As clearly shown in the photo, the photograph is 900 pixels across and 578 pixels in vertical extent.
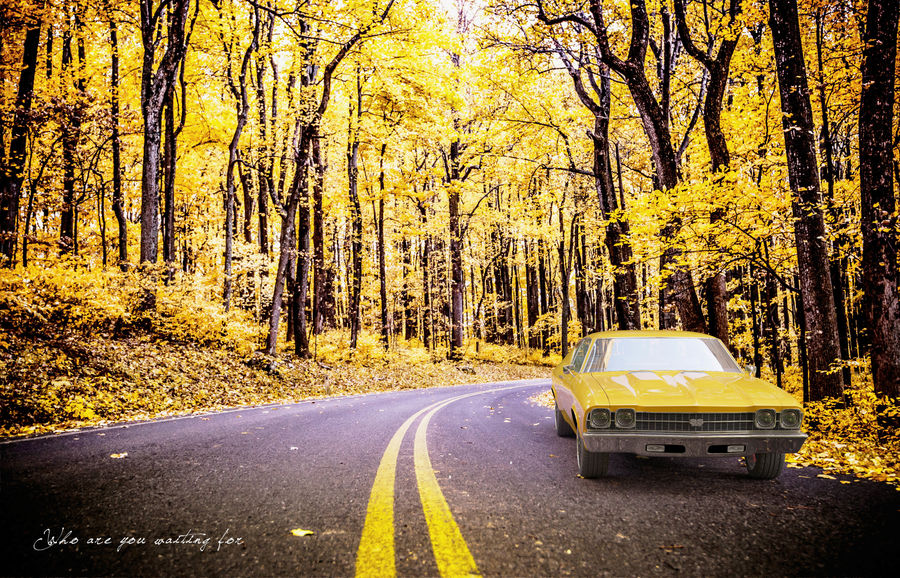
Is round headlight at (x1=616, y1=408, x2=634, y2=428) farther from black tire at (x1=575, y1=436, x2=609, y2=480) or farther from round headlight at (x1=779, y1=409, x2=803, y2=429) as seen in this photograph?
round headlight at (x1=779, y1=409, x2=803, y2=429)

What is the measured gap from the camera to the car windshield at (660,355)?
→ 16.7 ft

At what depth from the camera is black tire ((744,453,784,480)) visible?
4133 millimetres

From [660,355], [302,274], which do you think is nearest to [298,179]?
[302,274]

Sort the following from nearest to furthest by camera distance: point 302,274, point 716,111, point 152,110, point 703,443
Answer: point 703,443 < point 716,111 < point 152,110 < point 302,274

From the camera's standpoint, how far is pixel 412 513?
322 centimetres

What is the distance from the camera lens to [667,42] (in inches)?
453

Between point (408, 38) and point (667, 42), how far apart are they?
804 cm

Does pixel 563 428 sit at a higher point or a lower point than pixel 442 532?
lower

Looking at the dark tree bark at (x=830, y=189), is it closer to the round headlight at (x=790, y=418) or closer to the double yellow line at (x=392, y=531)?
the round headlight at (x=790, y=418)

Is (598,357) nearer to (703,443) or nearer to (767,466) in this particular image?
(703,443)

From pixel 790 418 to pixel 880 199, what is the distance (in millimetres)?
4403

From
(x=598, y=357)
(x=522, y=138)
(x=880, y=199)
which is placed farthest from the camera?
(x=522, y=138)

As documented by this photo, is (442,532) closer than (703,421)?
Yes

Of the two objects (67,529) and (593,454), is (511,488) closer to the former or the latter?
(593,454)
